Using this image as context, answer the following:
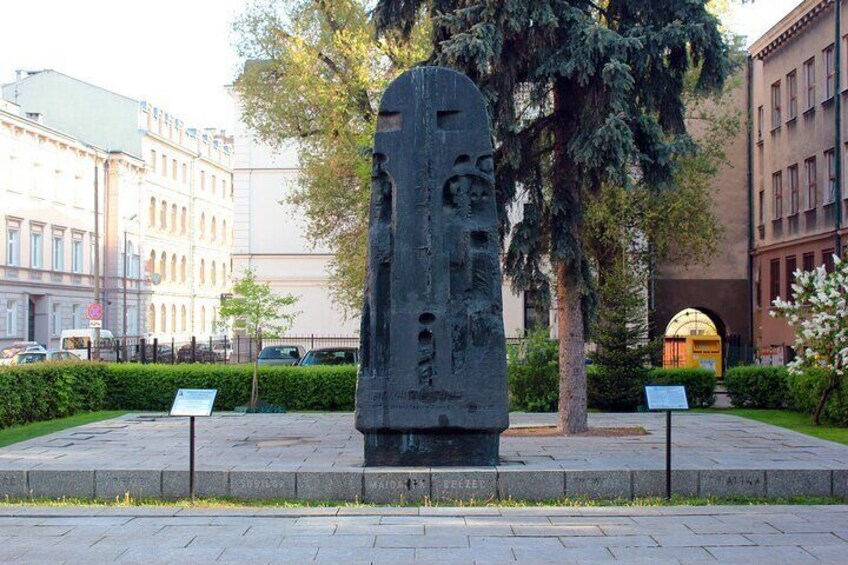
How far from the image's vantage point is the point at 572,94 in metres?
19.0

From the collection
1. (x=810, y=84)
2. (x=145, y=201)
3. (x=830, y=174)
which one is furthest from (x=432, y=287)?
(x=145, y=201)

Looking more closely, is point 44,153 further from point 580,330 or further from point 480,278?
point 480,278

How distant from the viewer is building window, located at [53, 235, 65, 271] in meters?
56.8

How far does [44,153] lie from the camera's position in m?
54.9

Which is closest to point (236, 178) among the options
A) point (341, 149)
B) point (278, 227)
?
point (278, 227)

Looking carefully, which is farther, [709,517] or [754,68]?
[754,68]

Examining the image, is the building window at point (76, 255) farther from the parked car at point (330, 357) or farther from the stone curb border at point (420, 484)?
the stone curb border at point (420, 484)

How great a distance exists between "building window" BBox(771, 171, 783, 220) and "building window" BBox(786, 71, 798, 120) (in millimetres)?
2400

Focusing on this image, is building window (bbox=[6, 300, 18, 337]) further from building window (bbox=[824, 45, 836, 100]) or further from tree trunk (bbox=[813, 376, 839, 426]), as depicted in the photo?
tree trunk (bbox=[813, 376, 839, 426])

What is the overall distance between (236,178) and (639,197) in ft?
70.6

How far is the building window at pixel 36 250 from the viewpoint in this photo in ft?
178

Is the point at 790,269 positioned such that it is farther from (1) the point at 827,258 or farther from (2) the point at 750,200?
(2) the point at 750,200

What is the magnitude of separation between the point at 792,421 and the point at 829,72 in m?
18.1

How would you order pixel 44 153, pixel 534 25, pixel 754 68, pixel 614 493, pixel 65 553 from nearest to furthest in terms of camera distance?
pixel 65 553, pixel 614 493, pixel 534 25, pixel 754 68, pixel 44 153
